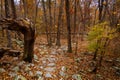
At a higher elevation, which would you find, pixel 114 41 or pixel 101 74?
pixel 114 41

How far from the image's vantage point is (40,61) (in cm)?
1055

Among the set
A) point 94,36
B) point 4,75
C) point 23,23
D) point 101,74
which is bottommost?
point 101,74

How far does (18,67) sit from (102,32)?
5252 mm

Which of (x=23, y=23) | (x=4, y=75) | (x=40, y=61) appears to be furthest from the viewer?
(x=40, y=61)

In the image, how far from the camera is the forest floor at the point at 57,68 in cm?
861

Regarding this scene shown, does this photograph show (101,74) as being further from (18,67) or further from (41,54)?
(18,67)

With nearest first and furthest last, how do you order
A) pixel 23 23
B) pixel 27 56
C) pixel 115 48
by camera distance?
1. pixel 23 23
2. pixel 27 56
3. pixel 115 48

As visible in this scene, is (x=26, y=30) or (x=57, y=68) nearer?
(x=26, y=30)

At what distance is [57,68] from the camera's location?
10055mm

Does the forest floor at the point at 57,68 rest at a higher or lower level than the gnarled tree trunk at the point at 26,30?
lower

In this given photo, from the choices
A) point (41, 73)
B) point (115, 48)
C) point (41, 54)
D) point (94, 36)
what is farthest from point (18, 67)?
point (115, 48)

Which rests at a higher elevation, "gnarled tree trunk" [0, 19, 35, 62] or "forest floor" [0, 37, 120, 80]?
"gnarled tree trunk" [0, 19, 35, 62]

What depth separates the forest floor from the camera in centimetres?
861

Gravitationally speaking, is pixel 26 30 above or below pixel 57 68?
above
